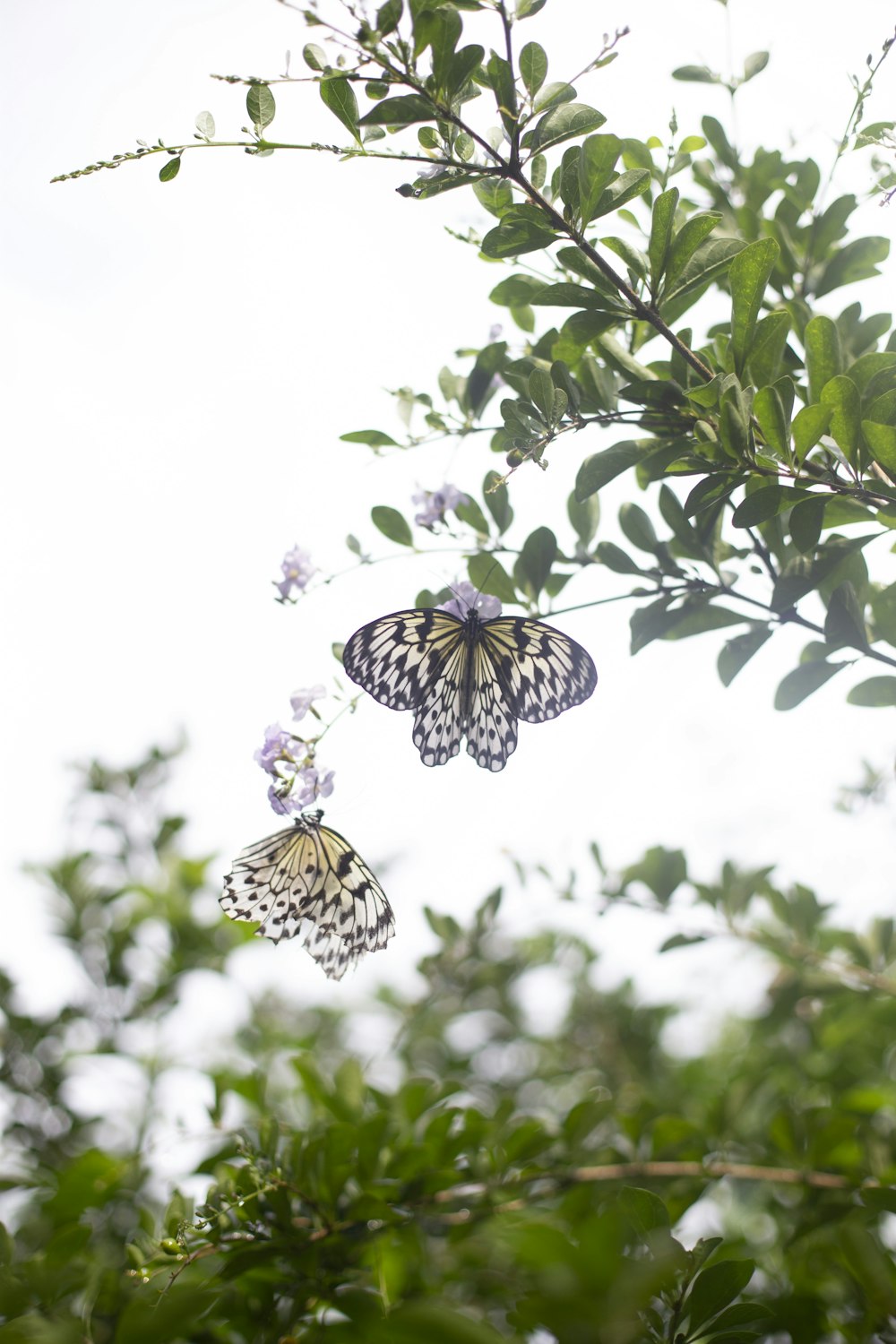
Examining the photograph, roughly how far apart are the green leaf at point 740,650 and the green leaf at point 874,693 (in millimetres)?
221

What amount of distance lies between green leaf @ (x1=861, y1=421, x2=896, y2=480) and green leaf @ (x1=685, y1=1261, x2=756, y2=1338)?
120cm

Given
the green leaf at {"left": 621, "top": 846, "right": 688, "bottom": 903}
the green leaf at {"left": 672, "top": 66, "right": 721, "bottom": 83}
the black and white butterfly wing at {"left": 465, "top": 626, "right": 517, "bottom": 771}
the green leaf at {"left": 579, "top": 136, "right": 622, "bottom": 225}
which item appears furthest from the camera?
the green leaf at {"left": 621, "top": 846, "right": 688, "bottom": 903}

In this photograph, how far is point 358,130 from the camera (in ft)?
4.30

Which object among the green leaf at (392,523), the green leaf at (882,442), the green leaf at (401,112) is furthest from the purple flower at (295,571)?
the green leaf at (882,442)

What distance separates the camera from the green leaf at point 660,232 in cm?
135

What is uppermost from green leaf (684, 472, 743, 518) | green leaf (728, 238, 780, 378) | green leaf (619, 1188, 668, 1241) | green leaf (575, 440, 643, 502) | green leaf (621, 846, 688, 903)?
green leaf (728, 238, 780, 378)

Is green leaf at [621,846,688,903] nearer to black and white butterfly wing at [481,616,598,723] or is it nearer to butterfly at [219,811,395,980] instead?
black and white butterfly wing at [481,616,598,723]

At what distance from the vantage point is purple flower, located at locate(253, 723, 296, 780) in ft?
5.20

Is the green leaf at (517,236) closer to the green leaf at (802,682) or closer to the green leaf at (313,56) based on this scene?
the green leaf at (313,56)

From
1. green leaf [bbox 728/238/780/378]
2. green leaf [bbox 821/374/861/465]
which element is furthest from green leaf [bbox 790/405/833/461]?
green leaf [bbox 728/238/780/378]

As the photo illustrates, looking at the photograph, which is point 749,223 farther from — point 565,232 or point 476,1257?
point 476,1257

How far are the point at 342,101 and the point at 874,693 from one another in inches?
53.8

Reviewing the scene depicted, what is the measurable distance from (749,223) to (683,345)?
813 millimetres

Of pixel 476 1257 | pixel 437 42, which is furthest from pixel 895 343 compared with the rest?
pixel 476 1257
